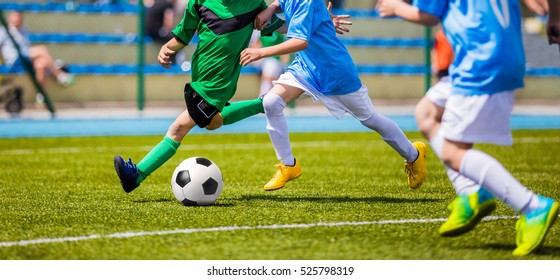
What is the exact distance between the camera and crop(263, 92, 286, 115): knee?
6.74 meters

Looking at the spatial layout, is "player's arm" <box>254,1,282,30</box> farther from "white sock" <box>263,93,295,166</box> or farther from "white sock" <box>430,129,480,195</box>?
"white sock" <box>430,129,480,195</box>

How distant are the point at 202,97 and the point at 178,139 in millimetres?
349

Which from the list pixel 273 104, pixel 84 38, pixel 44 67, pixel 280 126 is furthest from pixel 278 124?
pixel 84 38

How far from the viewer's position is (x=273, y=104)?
6.73 meters

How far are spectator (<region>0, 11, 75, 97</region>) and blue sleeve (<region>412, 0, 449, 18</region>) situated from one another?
11530 mm

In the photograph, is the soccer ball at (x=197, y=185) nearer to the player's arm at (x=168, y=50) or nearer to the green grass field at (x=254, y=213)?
the green grass field at (x=254, y=213)

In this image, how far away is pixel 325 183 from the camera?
25.3 ft

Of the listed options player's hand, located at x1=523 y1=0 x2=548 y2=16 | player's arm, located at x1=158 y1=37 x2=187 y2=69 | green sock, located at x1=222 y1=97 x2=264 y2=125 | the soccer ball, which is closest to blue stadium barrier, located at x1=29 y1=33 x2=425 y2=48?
green sock, located at x1=222 y1=97 x2=264 y2=125

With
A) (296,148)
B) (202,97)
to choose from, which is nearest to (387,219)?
(202,97)

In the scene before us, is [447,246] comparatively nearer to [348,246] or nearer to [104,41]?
[348,246]

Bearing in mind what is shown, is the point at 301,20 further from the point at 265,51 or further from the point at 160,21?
the point at 160,21

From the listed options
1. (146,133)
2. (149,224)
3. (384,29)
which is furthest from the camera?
(384,29)
